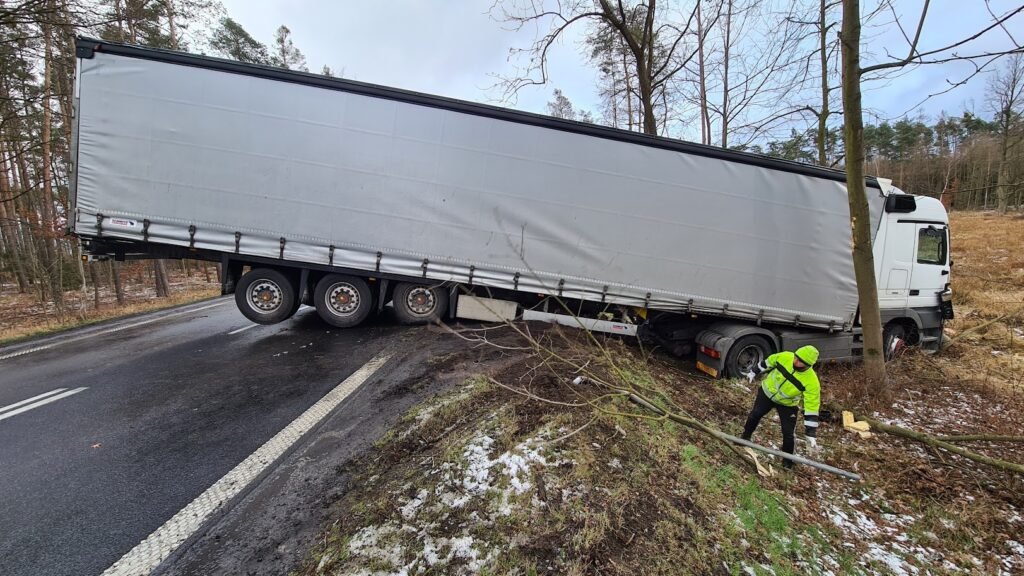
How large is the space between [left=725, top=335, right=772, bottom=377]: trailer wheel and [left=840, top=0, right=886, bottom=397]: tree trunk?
1.21 m

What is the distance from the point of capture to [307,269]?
6.14 meters

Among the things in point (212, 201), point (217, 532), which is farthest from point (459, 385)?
point (212, 201)

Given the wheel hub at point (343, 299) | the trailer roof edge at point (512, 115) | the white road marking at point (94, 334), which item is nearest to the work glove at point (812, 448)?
the trailer roof edge at point (512, 115)

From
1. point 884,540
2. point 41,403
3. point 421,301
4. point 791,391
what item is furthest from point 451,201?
point 884,540

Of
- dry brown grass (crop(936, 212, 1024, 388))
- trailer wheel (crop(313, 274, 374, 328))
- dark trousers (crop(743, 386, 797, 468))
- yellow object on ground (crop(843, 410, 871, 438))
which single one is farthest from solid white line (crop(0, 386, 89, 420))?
dry brown grass (crop(936, 212, 1024, 388))

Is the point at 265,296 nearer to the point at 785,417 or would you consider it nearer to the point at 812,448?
the point at 785,417

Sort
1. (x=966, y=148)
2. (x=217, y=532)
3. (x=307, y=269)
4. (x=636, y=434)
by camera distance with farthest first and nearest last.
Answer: (x=966, y=148) → (x=307, y=269) → (x=636, y=434) → (x=217, y=532)

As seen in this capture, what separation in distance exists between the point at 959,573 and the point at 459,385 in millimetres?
4012

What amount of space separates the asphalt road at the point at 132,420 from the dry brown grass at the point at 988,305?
25.1 feet

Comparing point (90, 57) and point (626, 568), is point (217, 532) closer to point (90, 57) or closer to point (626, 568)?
point (626, 568)

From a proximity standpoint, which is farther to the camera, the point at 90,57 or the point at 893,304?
the point at 893,304

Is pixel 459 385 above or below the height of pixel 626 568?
above

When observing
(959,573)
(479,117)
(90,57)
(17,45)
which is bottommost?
(959,573)

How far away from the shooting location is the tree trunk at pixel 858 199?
183 inches
